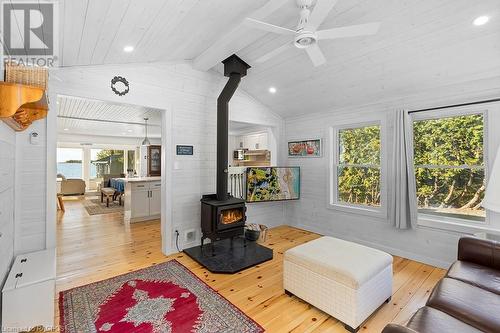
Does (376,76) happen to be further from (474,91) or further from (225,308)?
(225,308)

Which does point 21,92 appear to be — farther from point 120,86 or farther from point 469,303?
point 469,303

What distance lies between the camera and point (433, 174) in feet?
11.1

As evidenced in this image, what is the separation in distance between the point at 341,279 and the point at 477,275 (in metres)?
1.07

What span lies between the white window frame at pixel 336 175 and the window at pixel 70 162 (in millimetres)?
10169

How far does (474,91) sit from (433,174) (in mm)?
1142

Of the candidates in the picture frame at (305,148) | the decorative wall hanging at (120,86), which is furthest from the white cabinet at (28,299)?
the picture frame at (305,148)

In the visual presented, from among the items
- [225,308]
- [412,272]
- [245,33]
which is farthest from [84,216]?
[412,272]

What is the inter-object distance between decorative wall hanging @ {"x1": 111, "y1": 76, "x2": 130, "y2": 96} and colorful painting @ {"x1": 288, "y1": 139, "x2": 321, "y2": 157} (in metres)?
3.20

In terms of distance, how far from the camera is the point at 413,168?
330 cm

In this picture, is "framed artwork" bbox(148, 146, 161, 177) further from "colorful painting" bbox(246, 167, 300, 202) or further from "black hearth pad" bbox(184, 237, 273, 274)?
"black hearth pad" bbox(184, 237, 273, 274)

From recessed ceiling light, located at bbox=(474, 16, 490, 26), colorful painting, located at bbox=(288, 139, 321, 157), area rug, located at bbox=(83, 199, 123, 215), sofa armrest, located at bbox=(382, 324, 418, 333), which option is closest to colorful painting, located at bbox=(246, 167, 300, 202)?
colorful painting, located at bbox=(288, 139, 321, 157)

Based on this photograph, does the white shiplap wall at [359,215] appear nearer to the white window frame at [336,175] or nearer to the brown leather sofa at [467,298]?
the white window frame at [336,175]

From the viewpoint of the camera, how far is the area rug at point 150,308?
6.58 feet

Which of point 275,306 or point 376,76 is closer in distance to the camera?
point 275,306
